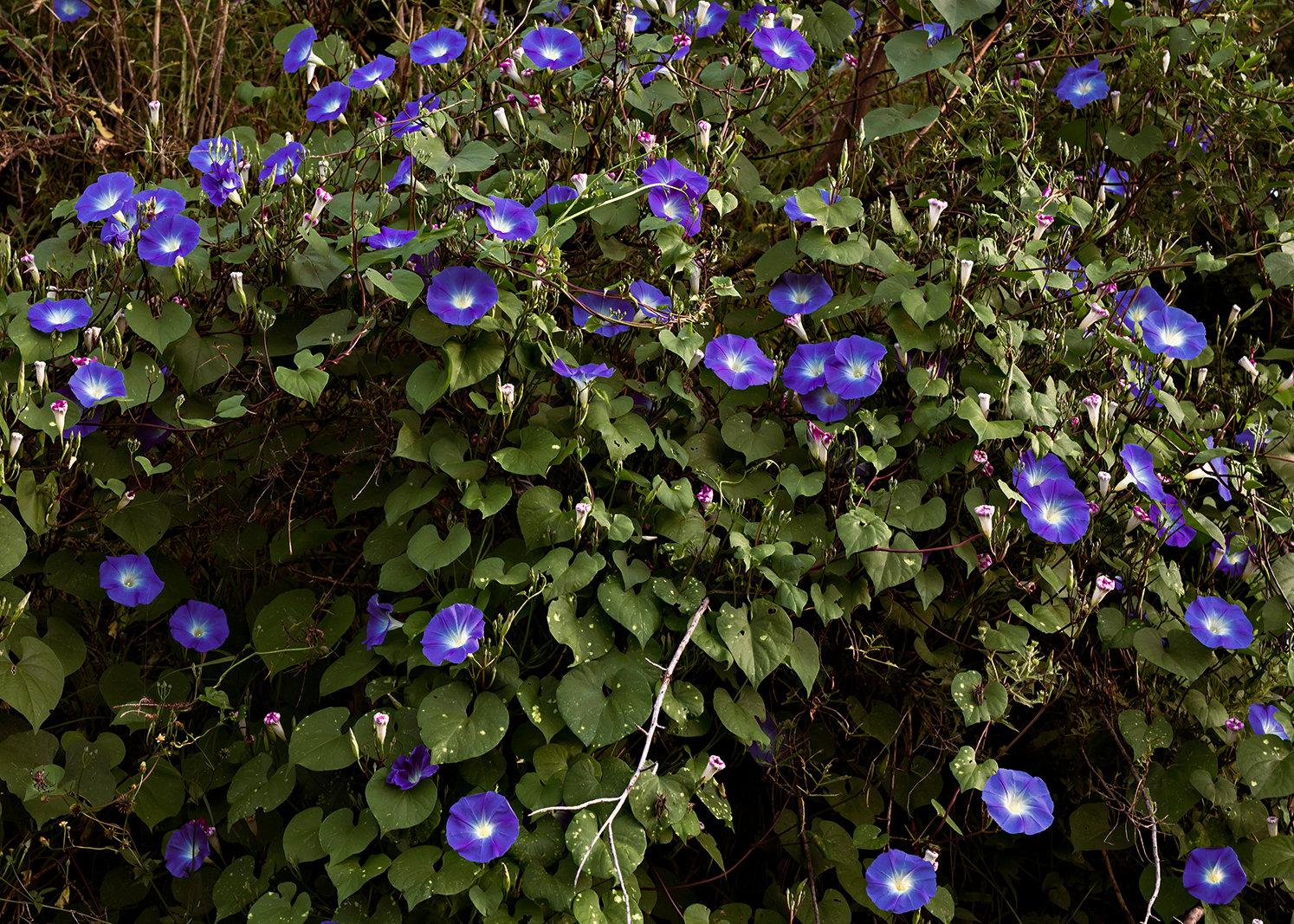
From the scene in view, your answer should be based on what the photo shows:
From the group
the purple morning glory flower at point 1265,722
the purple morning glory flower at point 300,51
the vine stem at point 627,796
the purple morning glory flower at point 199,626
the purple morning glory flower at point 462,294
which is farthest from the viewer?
the purple morning glory flower at point 300,51

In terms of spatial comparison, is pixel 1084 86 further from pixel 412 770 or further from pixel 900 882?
pixel 412 770

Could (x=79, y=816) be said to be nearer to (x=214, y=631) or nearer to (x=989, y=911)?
(x=214, y=631)

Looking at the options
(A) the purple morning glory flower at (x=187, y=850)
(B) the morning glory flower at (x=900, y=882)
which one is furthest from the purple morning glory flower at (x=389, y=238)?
(B) the morning glory flower at (x=900, y=882)

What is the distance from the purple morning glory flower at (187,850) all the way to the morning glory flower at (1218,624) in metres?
1.83

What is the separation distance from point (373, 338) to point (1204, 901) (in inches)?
71.4

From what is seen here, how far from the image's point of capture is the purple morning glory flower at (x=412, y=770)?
159 cm

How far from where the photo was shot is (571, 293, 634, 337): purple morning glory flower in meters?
1.89

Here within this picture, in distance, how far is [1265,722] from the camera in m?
1.87

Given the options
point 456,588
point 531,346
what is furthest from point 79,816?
point 531,346

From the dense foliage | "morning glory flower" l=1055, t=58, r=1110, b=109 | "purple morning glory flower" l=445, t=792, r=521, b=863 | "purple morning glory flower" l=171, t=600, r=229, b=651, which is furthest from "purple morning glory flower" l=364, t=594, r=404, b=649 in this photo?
"morning glory flower" l=1055, t=58, r=1110, b=109

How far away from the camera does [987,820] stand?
1867 millimetres

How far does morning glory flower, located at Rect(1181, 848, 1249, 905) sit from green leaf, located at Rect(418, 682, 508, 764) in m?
1.27

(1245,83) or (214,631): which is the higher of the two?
(1245,83)

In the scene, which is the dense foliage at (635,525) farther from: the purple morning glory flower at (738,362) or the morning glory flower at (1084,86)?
the morning glory flower at (1084,86)
